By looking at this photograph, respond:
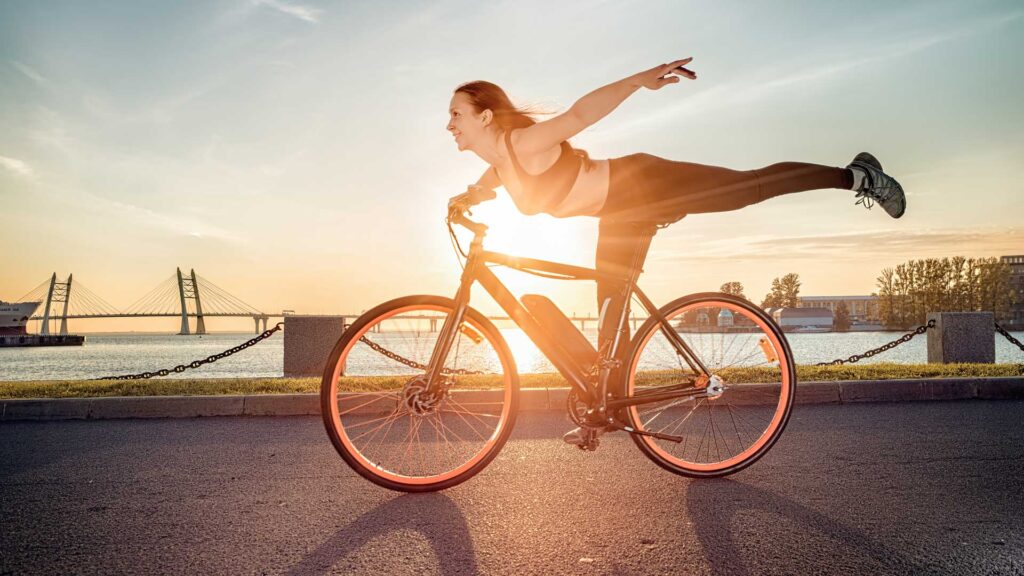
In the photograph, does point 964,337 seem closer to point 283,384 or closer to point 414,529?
point 283,384

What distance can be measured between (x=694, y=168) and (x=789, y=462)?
6.34 ft

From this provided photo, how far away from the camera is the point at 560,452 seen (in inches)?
173

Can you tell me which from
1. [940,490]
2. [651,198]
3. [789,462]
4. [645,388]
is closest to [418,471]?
[645,388]

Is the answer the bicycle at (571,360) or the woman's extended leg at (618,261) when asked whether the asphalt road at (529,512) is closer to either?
the bicycle at (571,360)

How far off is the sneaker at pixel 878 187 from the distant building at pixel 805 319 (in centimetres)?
12193

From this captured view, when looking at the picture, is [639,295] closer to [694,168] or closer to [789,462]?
[694,168]

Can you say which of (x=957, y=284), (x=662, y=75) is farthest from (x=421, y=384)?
(x=957, y=284)

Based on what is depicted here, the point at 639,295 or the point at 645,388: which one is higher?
the point at 639,295

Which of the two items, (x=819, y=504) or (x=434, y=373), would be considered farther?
(x=434, y=373)

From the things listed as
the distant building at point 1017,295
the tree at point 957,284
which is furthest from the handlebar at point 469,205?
the distant building at point 1017,295

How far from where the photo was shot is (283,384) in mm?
8062

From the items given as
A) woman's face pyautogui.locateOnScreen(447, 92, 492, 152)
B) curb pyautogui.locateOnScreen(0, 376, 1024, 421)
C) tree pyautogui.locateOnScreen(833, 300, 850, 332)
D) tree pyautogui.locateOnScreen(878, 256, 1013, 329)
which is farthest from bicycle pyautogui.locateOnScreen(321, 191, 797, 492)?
tree pyautogui.locateOnScreen(833, 300, 850, 332)

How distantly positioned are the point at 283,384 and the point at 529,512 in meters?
5.78

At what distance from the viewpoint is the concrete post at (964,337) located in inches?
456
